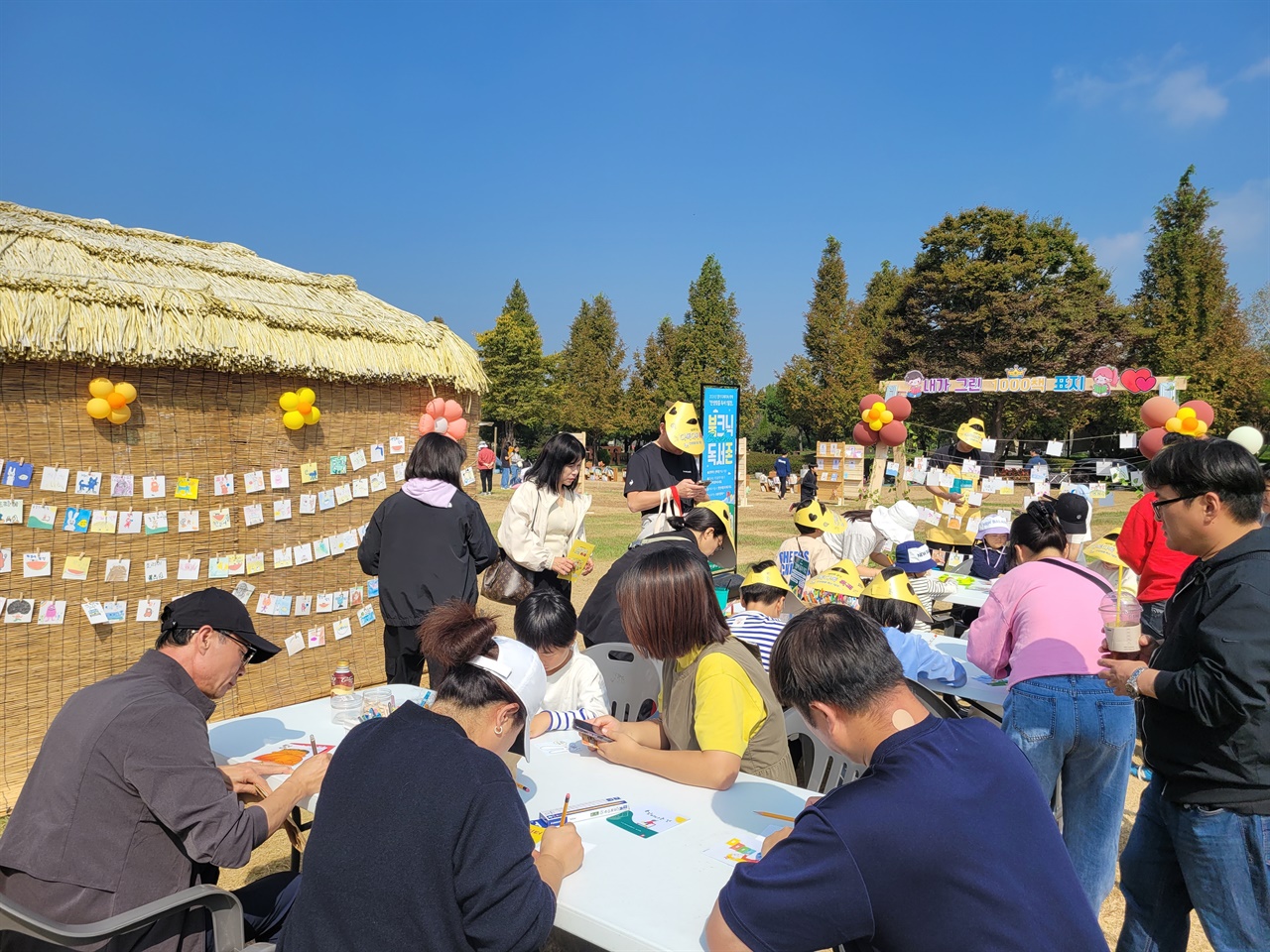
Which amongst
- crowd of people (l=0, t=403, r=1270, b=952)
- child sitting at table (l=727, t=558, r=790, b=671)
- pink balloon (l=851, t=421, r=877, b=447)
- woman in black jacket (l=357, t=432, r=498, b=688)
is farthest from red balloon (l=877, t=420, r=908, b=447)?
woman in black jacket (l=357, t=432, r=498, b=688)

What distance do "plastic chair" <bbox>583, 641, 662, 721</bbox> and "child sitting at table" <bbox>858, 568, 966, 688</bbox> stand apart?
1124 millimetres

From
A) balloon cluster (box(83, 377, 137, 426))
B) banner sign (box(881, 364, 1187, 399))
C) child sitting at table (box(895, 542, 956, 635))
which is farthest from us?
banner sign (box(881, 364, 1187, 399))

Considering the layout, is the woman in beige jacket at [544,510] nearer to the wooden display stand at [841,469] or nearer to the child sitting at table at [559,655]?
the child sitting at table at [559,655]

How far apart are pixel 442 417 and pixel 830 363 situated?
35.9 metres

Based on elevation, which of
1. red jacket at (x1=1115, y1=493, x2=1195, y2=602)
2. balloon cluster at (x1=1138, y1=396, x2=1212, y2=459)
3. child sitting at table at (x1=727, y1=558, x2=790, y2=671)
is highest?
balloon cluster at (x1=1138, y1=396, x2=1212, y2=459)

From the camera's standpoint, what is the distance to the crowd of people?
147 cm

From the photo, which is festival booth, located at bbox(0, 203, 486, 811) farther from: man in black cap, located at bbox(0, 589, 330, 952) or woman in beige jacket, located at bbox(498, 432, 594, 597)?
man in black cap, located at bbox(0, 589, 330, 952)

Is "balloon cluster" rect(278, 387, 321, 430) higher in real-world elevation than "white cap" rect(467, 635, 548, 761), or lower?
higher

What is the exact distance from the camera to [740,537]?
16469mm

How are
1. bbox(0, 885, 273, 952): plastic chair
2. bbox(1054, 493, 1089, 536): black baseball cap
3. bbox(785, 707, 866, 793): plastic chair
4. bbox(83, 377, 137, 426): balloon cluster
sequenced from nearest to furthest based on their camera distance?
bbox(0, 885, 273, 952): plastic chair → bbox(785, 707, 866, 793): plastic chair → bbox(83, 377, 137, 426): balloon cluster → bbox(1054, 493, 1089, 536): black baseball cap

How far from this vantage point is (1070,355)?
33.6 m

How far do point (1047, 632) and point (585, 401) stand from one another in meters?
37.7

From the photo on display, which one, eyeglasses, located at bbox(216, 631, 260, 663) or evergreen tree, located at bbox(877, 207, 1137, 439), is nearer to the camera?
eyeglasses, located at bbox(216, 631, 260, 663)

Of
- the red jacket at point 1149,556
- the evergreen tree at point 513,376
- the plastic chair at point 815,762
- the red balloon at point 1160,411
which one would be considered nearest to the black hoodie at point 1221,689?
the plastic chair at point 815,762
